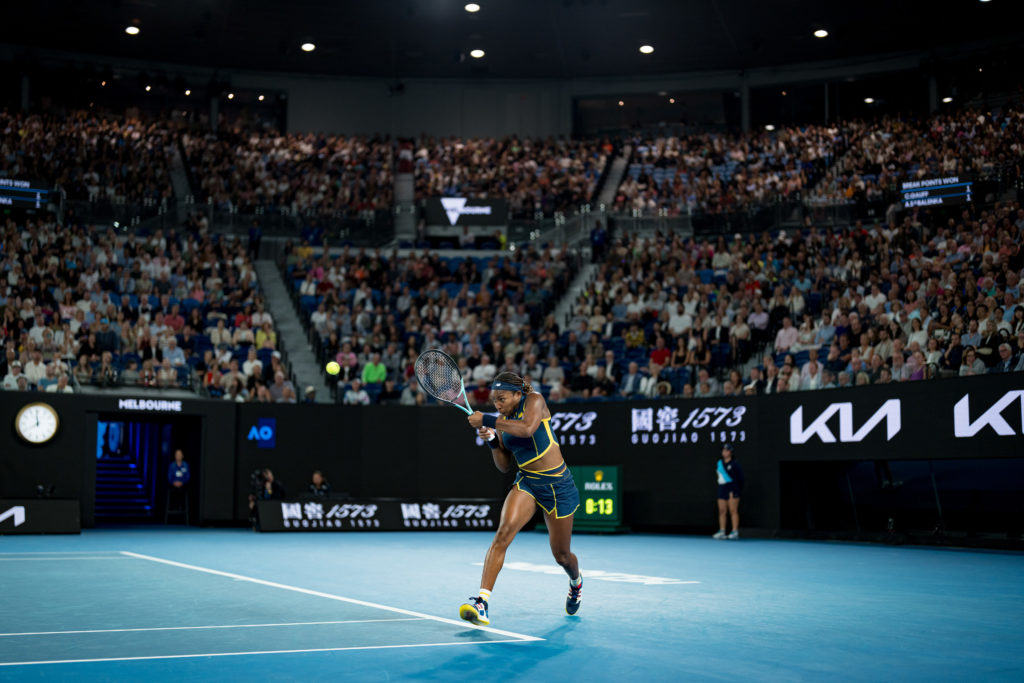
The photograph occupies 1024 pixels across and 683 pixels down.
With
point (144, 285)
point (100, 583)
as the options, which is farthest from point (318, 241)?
point (100, 583)

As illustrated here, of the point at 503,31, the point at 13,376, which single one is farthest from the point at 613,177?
the point at 13,376

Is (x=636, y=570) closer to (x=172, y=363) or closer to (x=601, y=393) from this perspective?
(x=601, y=393)

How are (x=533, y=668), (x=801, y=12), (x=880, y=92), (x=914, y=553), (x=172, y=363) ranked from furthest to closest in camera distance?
(x=880, y=92), (x=801, y=12), (x=172, y=363), (x=914, y=553), (x=533, y=668)

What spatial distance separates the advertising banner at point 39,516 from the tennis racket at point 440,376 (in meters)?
16.5

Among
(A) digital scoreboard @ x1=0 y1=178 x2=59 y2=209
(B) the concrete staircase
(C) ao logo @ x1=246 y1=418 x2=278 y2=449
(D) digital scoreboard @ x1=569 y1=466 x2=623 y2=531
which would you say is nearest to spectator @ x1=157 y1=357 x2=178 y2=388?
(C) ao logo @ x1=246 y1=418 x2=278 y2=449

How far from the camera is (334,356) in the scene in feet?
95.8

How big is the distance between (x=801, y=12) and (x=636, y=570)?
25.1 meters

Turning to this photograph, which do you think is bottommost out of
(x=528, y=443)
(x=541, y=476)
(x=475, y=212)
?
(x=541, y=476)

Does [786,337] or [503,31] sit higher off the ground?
[503,31]

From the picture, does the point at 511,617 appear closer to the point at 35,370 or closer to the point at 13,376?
the point at 13,376

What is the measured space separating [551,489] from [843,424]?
44.3 ft

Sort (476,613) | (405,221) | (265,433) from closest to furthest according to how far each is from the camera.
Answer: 1. (476,613)
2. (265,433)
3. (405,221)

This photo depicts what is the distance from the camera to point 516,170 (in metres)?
39.6

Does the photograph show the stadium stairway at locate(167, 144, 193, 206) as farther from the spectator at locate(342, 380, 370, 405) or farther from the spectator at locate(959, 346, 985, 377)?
the spectator at locate(959, 346, 985, 377)
